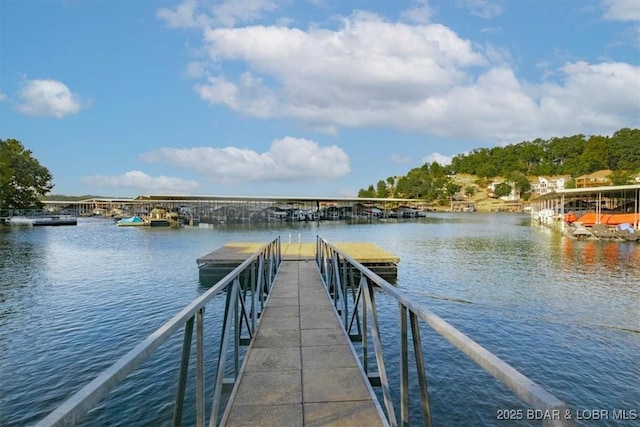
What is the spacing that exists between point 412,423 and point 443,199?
173 metres

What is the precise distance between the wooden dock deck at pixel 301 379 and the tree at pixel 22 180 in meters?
75.1

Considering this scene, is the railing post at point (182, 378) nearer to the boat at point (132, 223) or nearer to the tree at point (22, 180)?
the boat at point (132, 223)

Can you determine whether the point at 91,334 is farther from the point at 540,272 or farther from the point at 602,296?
the point at 540,272

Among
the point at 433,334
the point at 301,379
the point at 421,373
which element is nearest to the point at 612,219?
the point at 433,334

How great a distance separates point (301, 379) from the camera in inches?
184

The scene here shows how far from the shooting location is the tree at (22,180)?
66.8 metres

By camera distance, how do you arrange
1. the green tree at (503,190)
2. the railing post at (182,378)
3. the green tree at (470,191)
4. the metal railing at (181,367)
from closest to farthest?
the metal railing at (181,367) → the railing post at (182,378) → the green tree at (503,190) → the green tree at (470,191)

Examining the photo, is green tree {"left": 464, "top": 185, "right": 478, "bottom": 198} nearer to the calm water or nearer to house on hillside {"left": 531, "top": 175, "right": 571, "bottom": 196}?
house on hillside {"left": 531, "top": 175, "right": 571, "bottom": 196}

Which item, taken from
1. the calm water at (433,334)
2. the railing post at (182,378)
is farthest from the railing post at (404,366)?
the calm water at (433,334)

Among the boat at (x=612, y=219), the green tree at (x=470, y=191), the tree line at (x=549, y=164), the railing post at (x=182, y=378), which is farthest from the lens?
the green tree at (x=470, y=191)

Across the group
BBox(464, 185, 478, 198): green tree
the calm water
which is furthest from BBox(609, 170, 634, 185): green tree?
the calm water

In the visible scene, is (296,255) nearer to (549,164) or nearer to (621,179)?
(621,179)

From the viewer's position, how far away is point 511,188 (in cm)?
16538

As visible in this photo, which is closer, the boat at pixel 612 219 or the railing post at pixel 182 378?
the railing post at pixel 182 378
